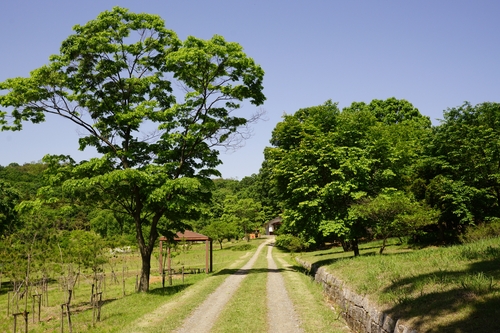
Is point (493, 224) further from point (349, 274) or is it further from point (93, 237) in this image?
point (93, 237)

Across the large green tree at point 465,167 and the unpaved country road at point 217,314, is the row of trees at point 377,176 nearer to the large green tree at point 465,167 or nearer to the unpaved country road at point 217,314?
the large green tree at point 465,167

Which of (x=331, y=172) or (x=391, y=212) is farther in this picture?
(x=331, y=172)

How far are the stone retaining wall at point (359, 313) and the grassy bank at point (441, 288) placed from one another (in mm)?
203

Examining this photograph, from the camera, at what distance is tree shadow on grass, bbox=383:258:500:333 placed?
7160 millimetres

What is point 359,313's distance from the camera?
11398 mm

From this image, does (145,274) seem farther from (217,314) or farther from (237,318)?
(237,318)

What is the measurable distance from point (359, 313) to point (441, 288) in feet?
9.20

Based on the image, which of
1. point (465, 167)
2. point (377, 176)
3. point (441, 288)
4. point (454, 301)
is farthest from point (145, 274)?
point (465, 167)

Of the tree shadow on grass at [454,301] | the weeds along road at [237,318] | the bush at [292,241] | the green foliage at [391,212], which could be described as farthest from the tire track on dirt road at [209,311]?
the bush at [292,241]

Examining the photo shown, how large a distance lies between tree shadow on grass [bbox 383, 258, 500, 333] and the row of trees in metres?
11.1

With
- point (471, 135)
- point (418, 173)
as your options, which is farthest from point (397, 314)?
point (418, 173)

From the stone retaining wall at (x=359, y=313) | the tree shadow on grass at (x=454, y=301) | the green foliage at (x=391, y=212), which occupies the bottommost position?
the stone retaining wall at (x=359, y=313)

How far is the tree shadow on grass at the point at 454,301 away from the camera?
716cm

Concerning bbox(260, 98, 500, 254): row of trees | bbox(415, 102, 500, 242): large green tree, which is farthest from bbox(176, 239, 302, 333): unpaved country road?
bbox(415, 102, 500, 242): large green tree
